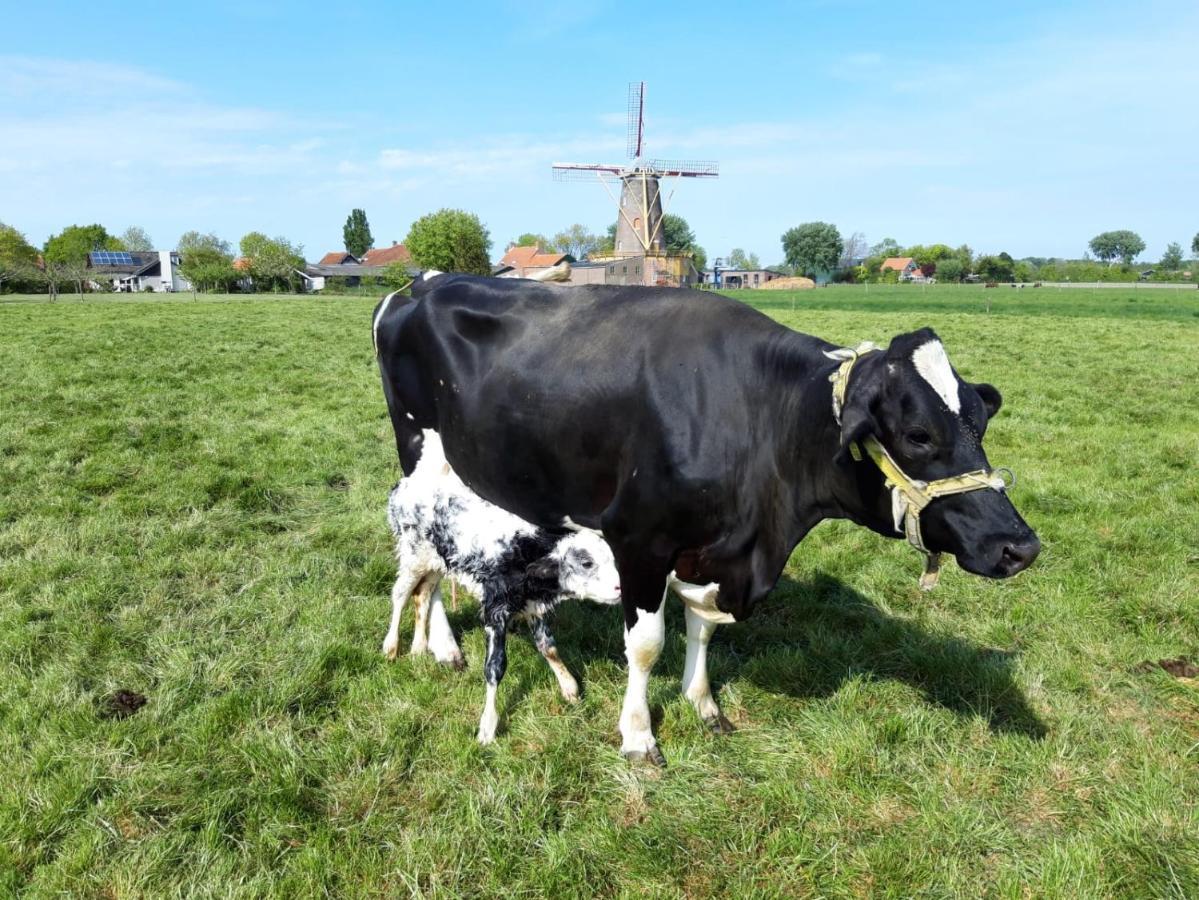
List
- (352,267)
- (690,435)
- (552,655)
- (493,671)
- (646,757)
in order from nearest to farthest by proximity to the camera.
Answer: (690,435) < (646,757) < (493,671) < (552,655) < (352,267)

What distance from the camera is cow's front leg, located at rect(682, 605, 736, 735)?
4.29 metres

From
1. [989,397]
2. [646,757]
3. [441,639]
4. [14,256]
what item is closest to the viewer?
[989,397]

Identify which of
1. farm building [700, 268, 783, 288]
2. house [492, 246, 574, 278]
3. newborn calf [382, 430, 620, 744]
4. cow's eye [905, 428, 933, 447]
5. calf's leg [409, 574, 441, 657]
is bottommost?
calf's leg [409, 574, 441, 657]

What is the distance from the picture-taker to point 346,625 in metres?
5.15

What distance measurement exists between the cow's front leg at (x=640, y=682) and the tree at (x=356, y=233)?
509ft

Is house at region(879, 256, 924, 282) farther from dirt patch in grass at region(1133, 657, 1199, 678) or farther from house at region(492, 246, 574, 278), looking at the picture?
dirt patch in grass at region(1133, 657, 1199, 678)

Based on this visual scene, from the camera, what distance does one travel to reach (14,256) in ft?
233

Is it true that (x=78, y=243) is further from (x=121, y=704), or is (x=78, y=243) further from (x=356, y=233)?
(x=121, y=704)

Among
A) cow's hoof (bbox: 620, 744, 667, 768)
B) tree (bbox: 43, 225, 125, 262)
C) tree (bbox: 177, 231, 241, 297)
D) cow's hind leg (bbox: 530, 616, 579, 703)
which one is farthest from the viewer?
tree (bbox: 43, 225, 125, 262)

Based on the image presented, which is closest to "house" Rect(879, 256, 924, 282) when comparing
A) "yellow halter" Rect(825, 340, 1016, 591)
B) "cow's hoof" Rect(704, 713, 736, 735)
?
"cow's hoof" Rect(704, 713, 736, 735)

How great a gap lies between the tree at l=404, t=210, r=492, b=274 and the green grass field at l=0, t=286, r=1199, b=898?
78112 millimetres

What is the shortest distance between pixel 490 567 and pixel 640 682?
979 mm

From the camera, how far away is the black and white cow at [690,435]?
9.80 ft

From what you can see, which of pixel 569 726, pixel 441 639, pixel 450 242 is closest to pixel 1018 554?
pixel 569 726
